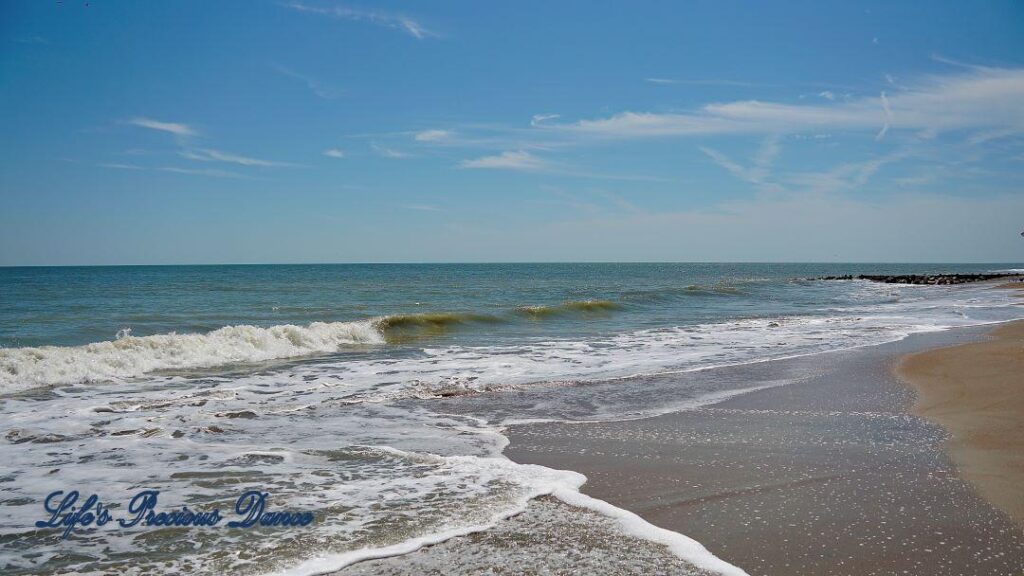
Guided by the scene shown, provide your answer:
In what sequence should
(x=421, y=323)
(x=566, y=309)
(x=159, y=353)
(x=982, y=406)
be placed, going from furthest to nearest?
(x=566, y=309) → (x=421, y=323) → (x=159, y=353) → (x=982, y=406)

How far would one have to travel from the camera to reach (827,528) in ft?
14.8

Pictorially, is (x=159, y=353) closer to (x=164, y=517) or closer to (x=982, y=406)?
(x=164, y=517)

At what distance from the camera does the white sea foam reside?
11578mm

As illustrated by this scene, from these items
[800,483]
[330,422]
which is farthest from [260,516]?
[800,483]

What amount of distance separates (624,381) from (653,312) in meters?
19.0

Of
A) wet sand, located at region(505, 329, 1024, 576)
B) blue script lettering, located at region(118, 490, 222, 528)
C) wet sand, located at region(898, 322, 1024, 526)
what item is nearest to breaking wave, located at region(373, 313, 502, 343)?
wet sand, located at region(505, 329, 1024, 576)

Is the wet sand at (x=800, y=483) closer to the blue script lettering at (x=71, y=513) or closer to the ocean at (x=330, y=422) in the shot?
the ocean at (x=330, y=422)

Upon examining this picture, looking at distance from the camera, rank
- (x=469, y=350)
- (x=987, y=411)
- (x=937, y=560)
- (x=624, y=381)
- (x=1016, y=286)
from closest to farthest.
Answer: (x=937, y=560)
(x=987, y=411)
(x=624, y=381)
(x=469, y=350)
(x=1016, y=286)

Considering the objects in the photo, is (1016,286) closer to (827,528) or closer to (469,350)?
(469,350)

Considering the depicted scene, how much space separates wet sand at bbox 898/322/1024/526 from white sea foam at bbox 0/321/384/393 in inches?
520

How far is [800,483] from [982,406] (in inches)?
192

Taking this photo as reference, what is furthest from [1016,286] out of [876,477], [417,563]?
[417,563]

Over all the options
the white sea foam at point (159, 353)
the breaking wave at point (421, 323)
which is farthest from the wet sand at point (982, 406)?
the breaking wave at point (421, 323)

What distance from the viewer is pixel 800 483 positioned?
5.53m
